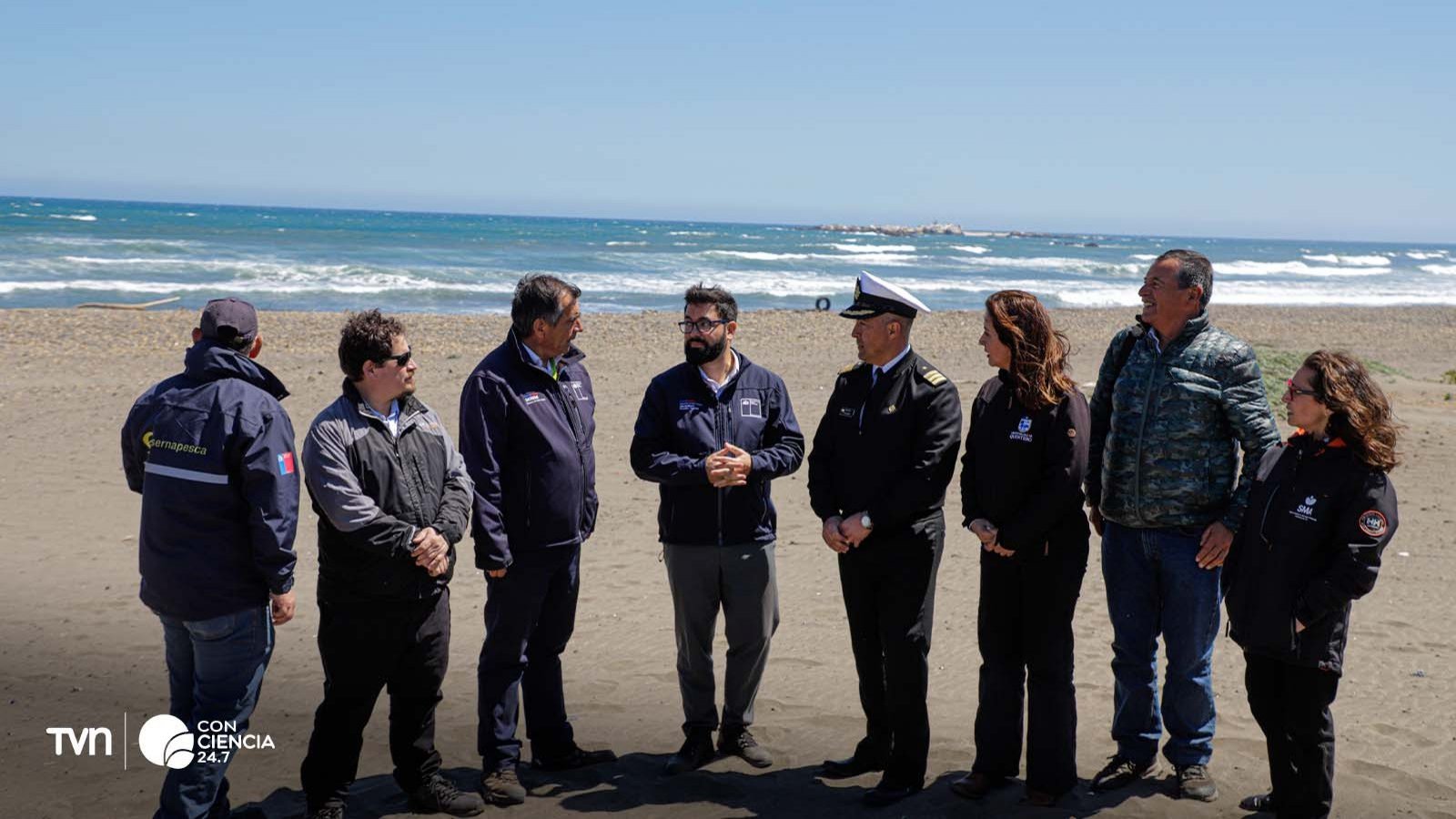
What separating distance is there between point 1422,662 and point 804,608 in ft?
10.8

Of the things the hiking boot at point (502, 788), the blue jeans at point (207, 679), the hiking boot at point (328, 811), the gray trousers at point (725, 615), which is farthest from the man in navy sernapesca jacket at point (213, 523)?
the gray trousers at point (725, 615)

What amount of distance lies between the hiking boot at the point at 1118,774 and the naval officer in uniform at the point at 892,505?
27.6 inches

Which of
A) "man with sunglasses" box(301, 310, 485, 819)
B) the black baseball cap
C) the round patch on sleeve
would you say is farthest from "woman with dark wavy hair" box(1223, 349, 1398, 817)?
the black baseball cap

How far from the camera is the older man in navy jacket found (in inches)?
174

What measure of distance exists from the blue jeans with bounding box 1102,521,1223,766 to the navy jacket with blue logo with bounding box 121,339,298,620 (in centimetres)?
309

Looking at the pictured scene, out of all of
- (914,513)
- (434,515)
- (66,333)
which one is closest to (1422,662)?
(914,513)

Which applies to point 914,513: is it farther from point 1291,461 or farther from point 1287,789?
point 1287,789

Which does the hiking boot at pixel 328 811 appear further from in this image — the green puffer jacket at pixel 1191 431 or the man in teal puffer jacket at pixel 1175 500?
the green puffer jacket at pixel 1191 431

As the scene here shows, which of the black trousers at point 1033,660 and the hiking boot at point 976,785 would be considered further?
the hiking boot at point 976,785

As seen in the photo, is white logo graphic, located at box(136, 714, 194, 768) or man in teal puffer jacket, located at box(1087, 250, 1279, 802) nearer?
white logo graphic, located at box(136, 714, 194, 768)

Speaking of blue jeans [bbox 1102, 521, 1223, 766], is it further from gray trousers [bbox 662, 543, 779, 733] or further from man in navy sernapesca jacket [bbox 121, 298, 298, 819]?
man in navy sernapesca jacket [bbox 121, 298, 298, 819]

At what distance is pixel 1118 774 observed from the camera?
4.54 meters

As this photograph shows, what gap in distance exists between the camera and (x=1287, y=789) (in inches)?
159

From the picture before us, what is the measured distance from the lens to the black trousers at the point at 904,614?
4398 mm
